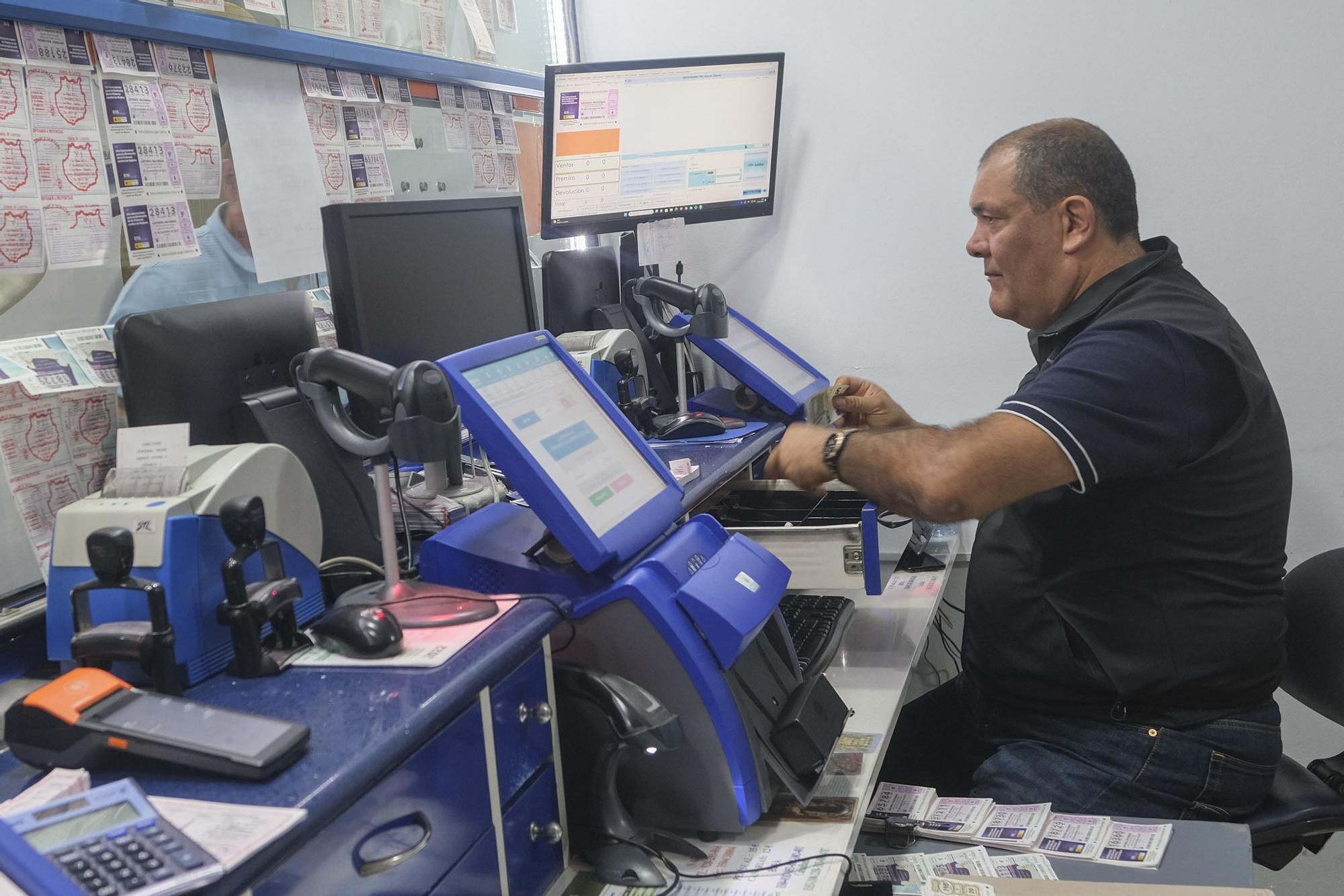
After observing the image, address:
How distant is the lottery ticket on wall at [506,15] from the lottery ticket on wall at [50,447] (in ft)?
4.88

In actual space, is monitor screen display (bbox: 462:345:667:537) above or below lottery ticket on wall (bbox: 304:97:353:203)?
below

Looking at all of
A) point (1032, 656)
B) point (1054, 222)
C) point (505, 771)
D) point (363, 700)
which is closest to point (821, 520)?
point (1032, 656)

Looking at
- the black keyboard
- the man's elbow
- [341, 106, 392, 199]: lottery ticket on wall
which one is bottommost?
the black keyboard

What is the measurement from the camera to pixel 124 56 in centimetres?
140

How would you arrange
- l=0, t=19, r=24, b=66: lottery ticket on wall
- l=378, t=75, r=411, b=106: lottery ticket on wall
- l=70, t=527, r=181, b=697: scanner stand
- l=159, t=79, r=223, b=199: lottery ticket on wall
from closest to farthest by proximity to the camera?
l=70, t=527, r=181, b=697: scanner stand
l=0, t=19, r=24, b=66: lottery ticket on wall
l=159, t=79, r=223, b=199: lottery ticket on wall
l=378, t=75, r=411, b=106: lottery ticket on wall

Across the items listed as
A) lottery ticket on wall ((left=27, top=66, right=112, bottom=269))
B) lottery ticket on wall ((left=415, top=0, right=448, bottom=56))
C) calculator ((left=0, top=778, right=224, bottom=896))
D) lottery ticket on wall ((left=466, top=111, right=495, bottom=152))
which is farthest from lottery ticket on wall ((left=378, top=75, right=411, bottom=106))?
calculator ((left=0, top=778, right=224, bottom=896))

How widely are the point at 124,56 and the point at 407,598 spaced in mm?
841

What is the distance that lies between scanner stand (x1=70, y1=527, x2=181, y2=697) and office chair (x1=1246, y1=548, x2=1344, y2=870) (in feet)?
4.87

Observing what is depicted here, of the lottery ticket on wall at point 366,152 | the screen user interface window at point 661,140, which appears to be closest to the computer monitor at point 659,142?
the screen user interface window at point 661,140

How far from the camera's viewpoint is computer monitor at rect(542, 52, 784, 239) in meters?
2.37

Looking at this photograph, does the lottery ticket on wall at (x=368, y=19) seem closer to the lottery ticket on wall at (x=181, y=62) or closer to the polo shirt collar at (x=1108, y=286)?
the lottery ticket on wall at (x=181, y=62)

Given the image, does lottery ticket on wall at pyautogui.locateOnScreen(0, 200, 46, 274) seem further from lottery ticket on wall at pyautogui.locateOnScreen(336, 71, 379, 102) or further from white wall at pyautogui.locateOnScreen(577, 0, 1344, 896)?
white wall at pyautogui.locateOnScreen(577, 0, 1344, 896)

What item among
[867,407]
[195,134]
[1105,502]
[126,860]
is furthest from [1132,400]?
[195,134]

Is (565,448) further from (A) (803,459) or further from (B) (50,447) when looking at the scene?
(B) (50,447)
